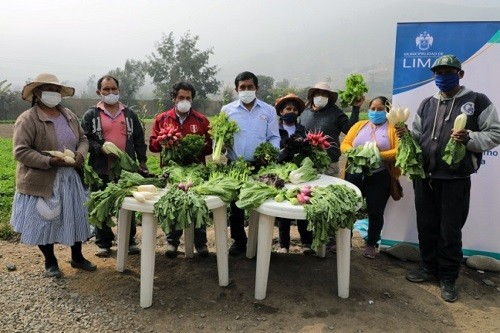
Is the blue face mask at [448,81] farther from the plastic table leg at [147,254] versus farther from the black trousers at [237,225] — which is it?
the plastic table leg at [147,254]

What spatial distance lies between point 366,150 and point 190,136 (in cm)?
190

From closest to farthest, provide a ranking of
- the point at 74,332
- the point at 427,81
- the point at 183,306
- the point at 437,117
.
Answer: the point at 74,332 < the point at 183,306 < the point at 437,117 < the point at 427,81

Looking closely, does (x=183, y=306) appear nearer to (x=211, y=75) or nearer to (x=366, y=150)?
(x=366, y=150)

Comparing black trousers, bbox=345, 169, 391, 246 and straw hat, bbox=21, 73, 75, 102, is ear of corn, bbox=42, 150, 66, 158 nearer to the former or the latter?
straw hat, bbox=21, 73, 75, 102

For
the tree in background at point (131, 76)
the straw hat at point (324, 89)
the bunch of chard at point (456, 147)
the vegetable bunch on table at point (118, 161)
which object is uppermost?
the tree in background at point (131, 76)

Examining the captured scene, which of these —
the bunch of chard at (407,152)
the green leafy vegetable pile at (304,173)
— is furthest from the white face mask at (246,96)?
the bunch of chard at (407,152)

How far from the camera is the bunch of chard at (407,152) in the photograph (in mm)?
3980

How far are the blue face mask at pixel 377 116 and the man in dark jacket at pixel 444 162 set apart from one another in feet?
1.55

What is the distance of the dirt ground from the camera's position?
3.52m

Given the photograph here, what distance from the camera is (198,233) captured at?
16.3 ft

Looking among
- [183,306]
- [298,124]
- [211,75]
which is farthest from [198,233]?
[211,75]

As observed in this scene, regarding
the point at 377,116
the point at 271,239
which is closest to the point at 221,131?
the point at 271,239

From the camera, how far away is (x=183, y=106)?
446cm

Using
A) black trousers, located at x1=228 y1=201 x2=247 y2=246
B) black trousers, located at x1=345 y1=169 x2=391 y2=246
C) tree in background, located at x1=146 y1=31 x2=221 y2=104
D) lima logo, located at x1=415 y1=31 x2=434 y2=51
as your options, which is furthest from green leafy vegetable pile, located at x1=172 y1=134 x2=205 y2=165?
Result: tree in background, located at x1=146 y1=31 x2=221 y2=104
